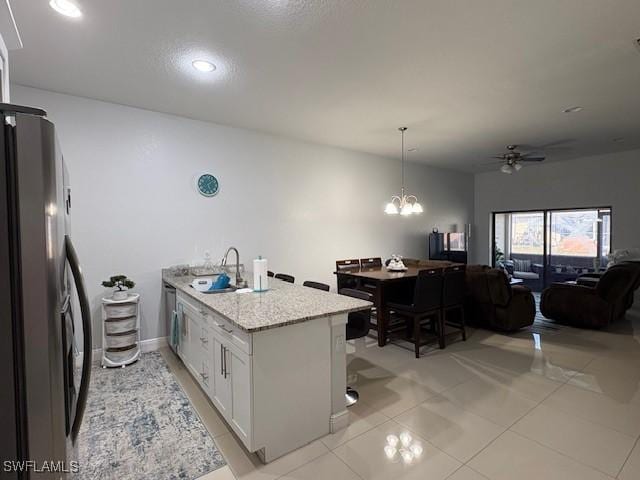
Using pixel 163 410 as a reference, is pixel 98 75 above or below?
above

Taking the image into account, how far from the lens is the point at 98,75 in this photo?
294 cm

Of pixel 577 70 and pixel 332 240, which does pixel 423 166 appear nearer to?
pixel 332 240

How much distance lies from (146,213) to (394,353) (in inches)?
132

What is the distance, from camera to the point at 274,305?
234 cm

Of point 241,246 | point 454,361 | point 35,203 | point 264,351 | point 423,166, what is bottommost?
point 454,361

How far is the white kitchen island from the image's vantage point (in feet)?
6.43

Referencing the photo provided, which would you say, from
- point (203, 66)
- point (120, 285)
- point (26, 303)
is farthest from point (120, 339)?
point (26, 303)

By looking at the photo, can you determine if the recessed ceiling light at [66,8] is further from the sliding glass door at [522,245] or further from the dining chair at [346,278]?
the sliding glass door at [522,245]

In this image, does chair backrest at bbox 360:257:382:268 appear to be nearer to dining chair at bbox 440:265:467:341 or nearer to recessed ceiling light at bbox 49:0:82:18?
dining chair at bbox 440:265:467:341

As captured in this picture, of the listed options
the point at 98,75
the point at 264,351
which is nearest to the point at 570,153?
the point at 264,351

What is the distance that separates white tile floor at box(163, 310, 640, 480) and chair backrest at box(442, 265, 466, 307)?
1.89 ft

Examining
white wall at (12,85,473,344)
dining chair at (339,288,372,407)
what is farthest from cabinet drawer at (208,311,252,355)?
white wall at (12,85,473,344)

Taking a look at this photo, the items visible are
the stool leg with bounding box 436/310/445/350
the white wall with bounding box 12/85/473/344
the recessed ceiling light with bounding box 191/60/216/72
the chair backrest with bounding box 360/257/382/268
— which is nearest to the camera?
the recessed ceiling light with bounding box 191/60/216/72

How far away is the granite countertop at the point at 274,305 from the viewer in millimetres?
1951
